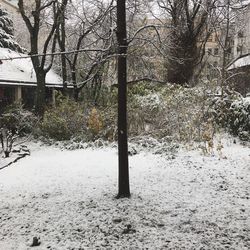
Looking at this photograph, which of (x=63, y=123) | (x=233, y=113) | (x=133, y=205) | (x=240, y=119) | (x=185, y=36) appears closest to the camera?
(x=133, y=205)

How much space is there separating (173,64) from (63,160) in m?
12.0

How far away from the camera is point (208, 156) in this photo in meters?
8.96

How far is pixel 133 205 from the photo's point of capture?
5.46 metres

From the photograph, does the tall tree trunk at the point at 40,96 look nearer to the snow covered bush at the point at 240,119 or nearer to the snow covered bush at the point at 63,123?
the snow covered bush at the point at 63,123

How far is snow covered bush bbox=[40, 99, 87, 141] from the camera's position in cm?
1298

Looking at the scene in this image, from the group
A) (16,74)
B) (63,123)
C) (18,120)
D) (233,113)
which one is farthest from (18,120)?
(233,113)

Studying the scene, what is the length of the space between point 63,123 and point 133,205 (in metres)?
8.00

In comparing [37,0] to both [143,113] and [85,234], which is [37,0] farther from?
[85,234]

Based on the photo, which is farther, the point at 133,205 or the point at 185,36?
the point at 185,36

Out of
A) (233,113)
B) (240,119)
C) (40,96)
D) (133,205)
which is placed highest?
(40,96)

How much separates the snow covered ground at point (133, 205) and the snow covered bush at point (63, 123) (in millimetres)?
4045

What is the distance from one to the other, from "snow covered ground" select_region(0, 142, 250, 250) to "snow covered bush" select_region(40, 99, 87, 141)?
4045 millimetres

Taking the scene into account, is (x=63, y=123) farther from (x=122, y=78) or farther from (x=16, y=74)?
(x=122, y=78)

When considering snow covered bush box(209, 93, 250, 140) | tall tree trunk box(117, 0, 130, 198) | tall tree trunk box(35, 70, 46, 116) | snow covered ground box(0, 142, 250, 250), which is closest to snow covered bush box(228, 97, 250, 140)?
snow covered bush box(209, 93, 250, 140)
